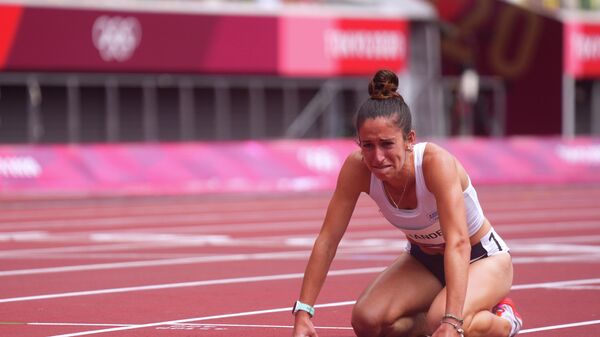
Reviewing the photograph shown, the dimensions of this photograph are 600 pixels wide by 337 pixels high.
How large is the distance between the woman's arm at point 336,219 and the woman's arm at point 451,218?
1.37 ft

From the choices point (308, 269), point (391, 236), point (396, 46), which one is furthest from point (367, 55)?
point (308, 269)

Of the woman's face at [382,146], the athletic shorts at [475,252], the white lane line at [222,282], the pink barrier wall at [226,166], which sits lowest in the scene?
the pink barrier wall at [226,166]

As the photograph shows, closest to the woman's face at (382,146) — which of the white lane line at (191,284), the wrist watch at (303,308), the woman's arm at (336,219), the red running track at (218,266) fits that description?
the woman's arm at (336,219)

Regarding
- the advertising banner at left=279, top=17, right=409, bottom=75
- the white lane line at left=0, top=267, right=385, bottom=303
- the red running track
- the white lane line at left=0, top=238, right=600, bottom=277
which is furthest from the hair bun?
the advertising banner at left=279, top=17, right=409, bottom=75

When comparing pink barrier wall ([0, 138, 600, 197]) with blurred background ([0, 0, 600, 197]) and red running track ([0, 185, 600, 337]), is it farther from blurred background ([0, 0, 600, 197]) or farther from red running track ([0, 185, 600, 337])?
red running track ([0, 185, 600, 337])

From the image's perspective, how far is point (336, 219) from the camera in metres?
7.74

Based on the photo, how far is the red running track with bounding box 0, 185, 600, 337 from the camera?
9391 mm

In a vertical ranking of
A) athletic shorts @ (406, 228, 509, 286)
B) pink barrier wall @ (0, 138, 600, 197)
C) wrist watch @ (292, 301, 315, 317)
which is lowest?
pink barrier wall @ (0, 138, 600, 197)

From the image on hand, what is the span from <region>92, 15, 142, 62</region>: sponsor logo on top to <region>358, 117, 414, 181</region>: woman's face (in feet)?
87.6

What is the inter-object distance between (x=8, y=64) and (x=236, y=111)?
7670 millimetres

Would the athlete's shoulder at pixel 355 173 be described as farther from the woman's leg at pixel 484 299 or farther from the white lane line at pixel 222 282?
the white lane line at pixel 222 282

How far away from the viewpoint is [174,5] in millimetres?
34781

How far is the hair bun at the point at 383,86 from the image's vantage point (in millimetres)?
7254

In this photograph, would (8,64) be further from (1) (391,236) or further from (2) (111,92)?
(1) (391,236)
